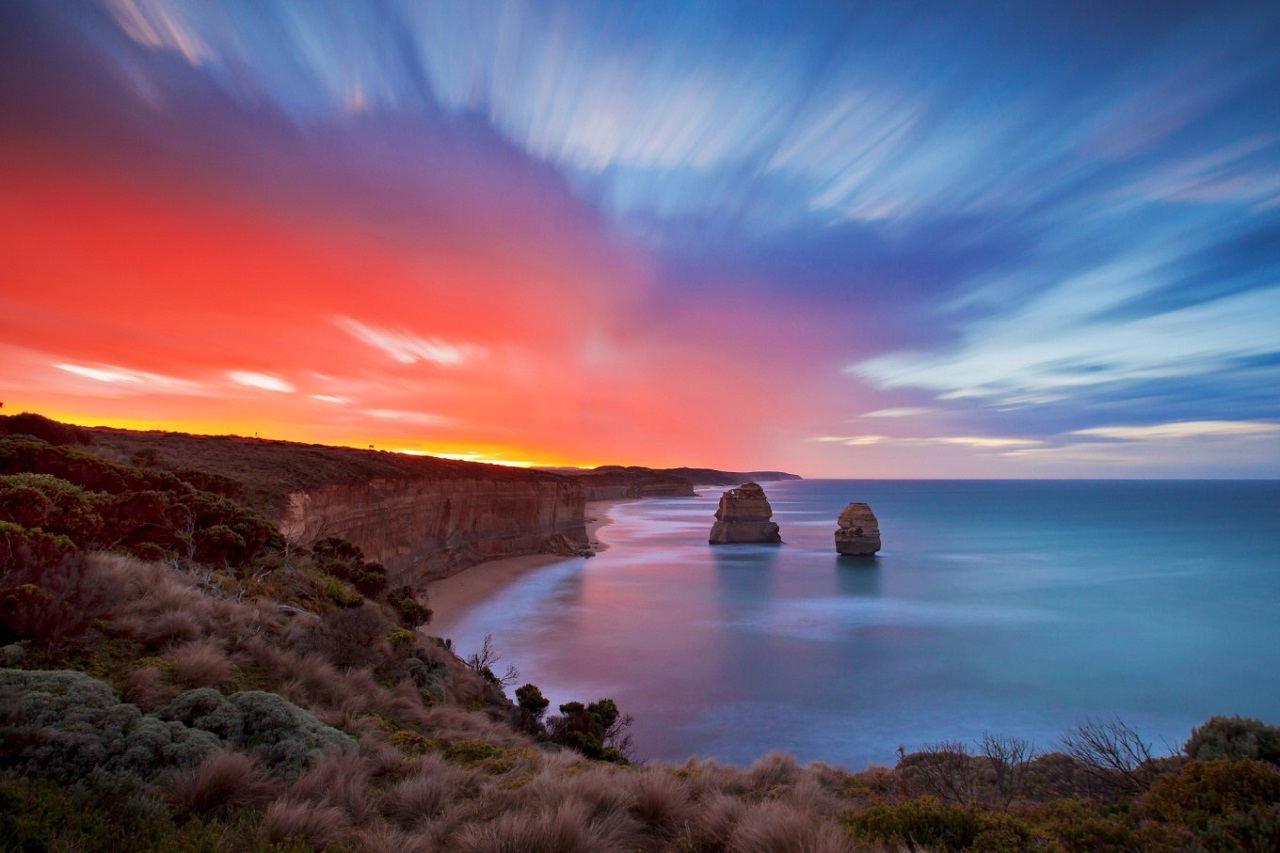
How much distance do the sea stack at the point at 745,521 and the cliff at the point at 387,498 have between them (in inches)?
603

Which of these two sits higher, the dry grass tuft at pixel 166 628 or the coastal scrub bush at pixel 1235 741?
the dry grass tuft at pixel 166 628

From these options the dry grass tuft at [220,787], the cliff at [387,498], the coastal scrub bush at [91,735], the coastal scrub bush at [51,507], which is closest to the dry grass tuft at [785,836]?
the dry grass tuft at [220,787]

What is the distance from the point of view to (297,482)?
87.3 ft

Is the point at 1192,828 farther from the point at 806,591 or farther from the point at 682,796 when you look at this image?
the point at 806,591

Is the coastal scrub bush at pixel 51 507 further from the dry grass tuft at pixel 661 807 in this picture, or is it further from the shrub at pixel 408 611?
the dry grass tuft at pixel 661 807

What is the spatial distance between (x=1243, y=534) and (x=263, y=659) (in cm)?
10410

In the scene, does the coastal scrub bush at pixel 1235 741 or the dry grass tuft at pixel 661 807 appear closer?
the dry grass tuft at pixel 661 807

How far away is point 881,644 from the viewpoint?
27.0m

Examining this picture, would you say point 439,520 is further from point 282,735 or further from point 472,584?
point 282,735

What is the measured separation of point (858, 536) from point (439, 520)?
3594cm

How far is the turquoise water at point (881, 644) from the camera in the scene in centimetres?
1870

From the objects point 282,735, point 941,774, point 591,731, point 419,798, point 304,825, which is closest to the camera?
point 304,825

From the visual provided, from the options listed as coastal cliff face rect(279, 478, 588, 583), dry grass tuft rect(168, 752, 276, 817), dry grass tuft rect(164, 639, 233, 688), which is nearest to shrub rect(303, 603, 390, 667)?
dry grass tuft rect(164, 639, 233, 688)

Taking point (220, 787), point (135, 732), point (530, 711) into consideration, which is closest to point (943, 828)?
point (220, 787)
